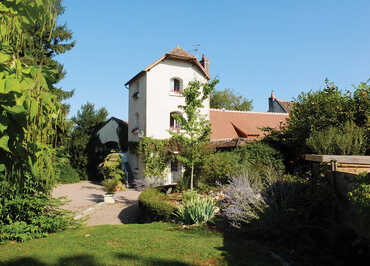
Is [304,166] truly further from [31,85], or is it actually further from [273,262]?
[31,85]

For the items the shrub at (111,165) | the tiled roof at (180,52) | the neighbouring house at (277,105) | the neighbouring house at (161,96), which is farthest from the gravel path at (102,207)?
the neighbouring house at (277,105)

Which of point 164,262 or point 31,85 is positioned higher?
point 31,85

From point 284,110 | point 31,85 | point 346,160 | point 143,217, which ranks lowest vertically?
point 143,217

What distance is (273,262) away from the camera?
4797mm

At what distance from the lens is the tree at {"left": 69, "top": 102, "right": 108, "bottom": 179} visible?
23.8 meters

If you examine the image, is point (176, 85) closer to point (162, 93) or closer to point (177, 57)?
point (162, 93)

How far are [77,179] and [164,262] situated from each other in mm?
20610

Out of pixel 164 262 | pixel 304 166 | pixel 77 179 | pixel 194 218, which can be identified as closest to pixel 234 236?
pixel 194 218

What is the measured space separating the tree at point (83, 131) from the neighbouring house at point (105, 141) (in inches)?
19.5

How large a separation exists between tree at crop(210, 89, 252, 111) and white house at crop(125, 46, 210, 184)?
25.2 meters

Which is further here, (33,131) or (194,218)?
(194,218)

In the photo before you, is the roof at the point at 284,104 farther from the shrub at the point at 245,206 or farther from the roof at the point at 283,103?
the shrub at the point at 245,206

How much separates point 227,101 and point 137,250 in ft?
138

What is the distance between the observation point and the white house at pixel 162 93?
19281mm
